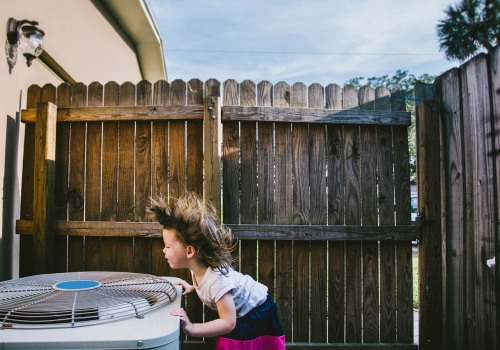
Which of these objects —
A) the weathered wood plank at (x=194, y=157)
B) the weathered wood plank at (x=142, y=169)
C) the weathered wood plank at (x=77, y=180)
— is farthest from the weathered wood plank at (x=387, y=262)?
the weathered wood plank at (x=77, y=180)

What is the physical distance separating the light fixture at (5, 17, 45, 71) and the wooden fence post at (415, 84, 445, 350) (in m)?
3.14

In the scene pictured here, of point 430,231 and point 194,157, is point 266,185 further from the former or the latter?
point 430,231

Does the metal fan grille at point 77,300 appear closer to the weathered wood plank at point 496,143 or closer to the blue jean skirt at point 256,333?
the blue jean skirt at point 256,333

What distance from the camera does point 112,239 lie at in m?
3.11

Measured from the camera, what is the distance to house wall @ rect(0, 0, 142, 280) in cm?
297

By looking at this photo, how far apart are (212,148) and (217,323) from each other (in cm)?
150

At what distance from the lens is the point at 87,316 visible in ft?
4.59

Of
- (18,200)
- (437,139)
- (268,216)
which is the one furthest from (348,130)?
(18,200)

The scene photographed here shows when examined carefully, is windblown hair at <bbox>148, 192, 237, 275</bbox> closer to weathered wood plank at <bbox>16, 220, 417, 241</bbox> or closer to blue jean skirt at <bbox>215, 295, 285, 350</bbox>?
blue jean skirt at <bbox>215, 295, 285, 350</bbox>

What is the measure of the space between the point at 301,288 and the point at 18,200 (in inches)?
93.4

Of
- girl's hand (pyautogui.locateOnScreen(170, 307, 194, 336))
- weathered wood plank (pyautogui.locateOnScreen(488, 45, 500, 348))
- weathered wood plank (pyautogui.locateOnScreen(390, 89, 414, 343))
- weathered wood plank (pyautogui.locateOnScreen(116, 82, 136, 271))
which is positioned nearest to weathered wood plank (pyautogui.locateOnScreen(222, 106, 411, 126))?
weathered wood plank (pyautogui.locateOnScreen(390, 89, 414, 343))

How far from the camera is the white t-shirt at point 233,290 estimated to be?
6.17ft

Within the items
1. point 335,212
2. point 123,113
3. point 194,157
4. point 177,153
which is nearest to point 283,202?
point 335,212

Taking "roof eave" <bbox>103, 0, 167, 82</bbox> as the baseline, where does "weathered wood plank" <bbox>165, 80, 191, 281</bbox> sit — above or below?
below
